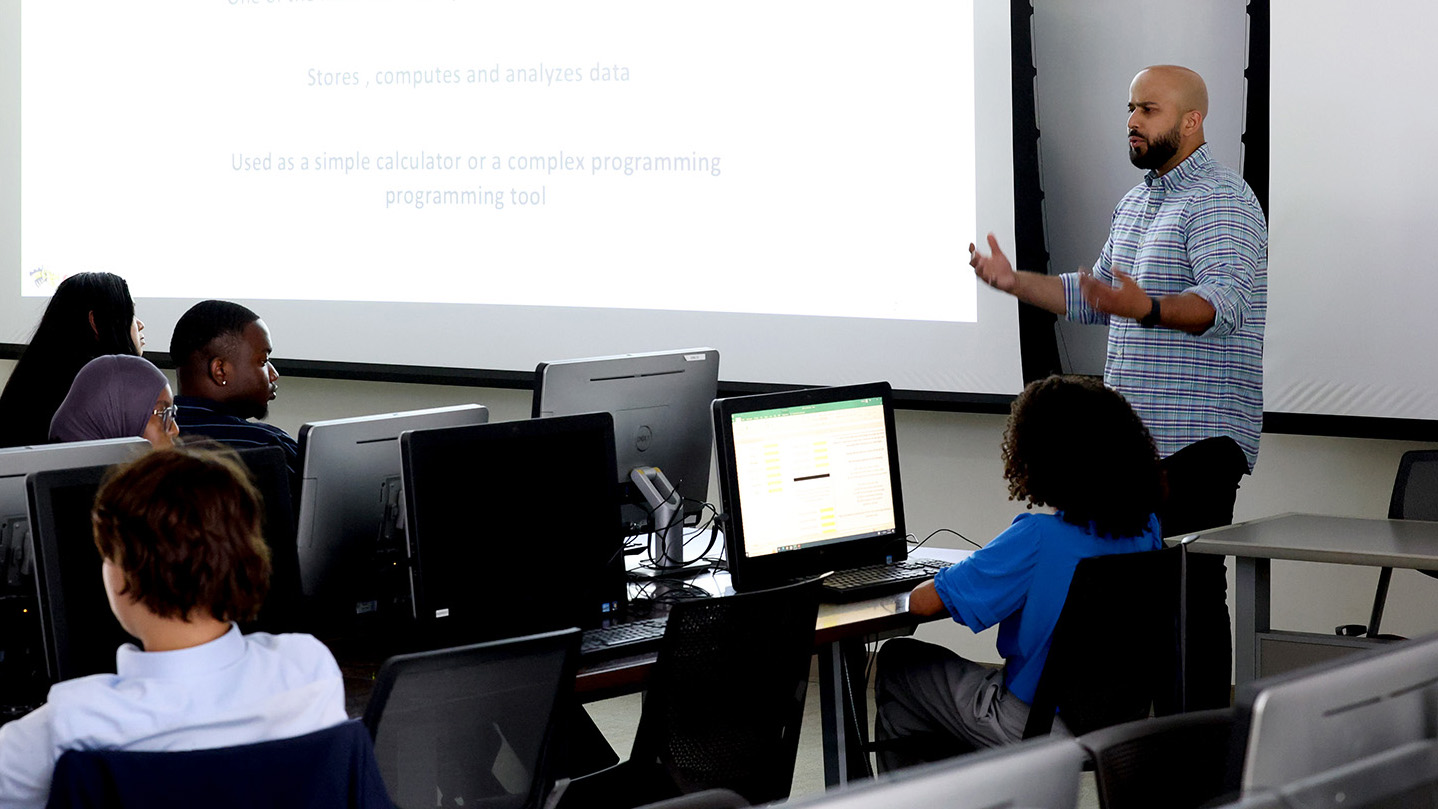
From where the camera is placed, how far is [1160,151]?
3754 millimetres

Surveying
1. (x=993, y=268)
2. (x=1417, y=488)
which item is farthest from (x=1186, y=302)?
(x=1417, y=488)

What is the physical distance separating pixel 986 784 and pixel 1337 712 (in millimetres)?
342

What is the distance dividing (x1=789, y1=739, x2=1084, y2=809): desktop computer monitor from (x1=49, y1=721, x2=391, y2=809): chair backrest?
924 mm

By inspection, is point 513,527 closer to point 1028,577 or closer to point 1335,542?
point 1028,577

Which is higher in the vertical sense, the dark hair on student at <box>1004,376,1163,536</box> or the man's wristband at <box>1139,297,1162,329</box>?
the man's wristband at <box>1139,297,1162,329</box>

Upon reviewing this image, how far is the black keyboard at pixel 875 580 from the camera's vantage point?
122 inches

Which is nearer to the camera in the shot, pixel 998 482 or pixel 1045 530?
pixel 1045 530

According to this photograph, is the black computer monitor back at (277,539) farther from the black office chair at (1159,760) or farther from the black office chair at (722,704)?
the black office chair at (1159,760)

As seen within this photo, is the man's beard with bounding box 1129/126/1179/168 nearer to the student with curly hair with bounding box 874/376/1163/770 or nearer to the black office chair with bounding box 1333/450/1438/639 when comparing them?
the black office chair with bounding box 1333/450/1438/639

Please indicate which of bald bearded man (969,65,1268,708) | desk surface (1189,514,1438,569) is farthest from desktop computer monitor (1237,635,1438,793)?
bald bearded man (969,65,1268,708)

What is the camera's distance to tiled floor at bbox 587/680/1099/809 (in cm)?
404

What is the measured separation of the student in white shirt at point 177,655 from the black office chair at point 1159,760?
35.8 inches

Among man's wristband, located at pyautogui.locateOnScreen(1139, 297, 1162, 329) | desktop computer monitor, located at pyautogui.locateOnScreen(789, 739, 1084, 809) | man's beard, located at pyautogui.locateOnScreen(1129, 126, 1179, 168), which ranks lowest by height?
desktop computer monitor, located at pyautogui.locateOnScreen(789, 739, 1084, 809)

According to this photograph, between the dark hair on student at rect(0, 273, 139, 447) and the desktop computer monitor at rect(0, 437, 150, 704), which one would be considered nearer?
the desktop computer monitor at rect(0, 437, 150, 704)
